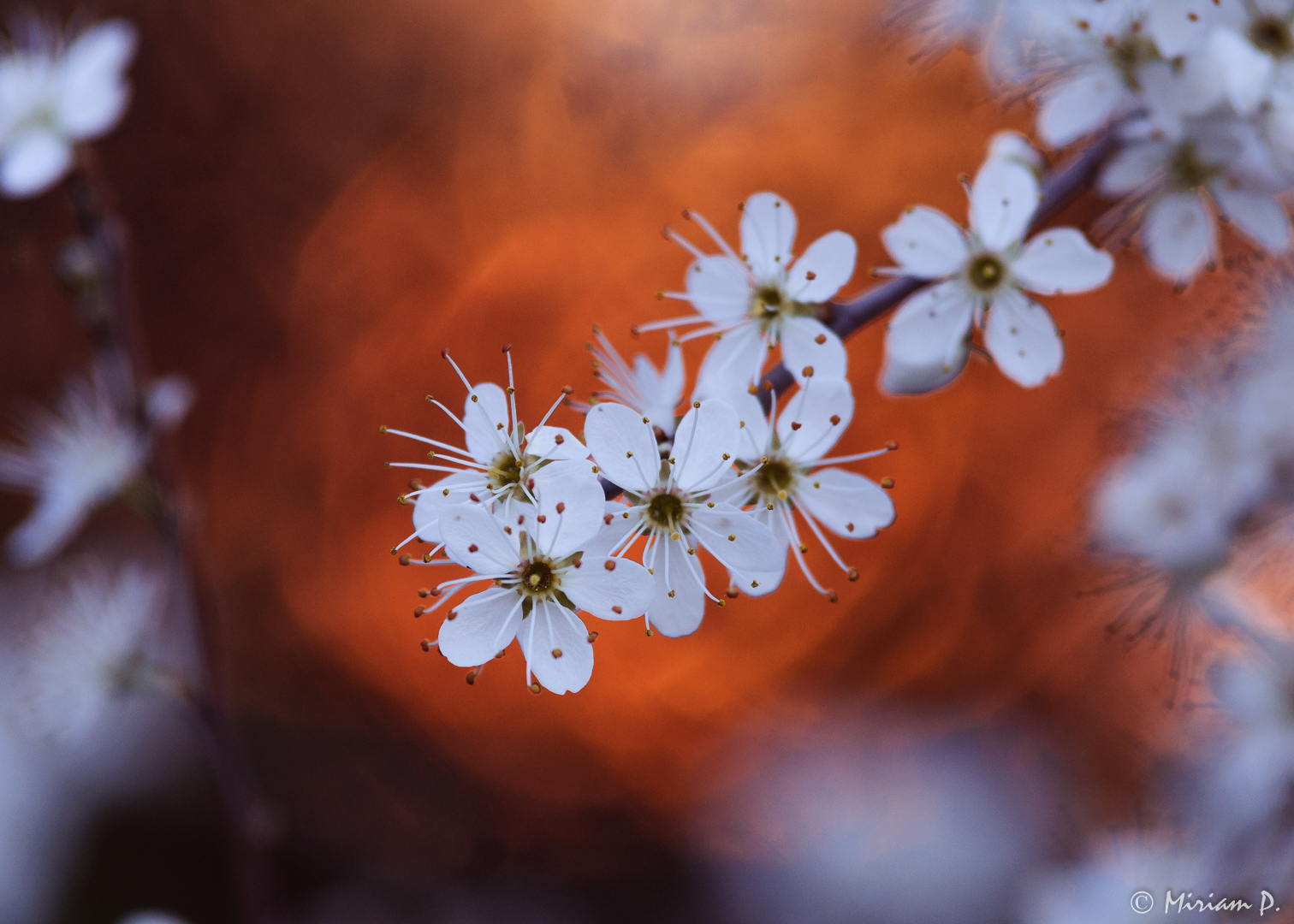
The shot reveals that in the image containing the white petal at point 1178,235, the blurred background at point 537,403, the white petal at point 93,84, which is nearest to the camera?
the white petal at point 1178,235

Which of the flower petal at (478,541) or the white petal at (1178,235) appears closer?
the flower petal at (478,541)

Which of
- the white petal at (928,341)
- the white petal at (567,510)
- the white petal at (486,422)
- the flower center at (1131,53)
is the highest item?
the flower center at (1131,53)

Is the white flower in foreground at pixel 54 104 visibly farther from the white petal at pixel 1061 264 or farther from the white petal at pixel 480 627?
the white petal at pixel 1061 264

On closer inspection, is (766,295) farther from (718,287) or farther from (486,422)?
(486,422)

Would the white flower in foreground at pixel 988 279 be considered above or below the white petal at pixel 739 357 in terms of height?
above

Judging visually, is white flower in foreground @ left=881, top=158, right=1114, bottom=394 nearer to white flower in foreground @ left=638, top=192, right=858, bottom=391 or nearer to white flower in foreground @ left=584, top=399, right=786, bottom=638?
white flower in foreground @ left=638, top=192, right=858, bottom=391

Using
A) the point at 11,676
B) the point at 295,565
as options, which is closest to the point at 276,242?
the point at 295,565

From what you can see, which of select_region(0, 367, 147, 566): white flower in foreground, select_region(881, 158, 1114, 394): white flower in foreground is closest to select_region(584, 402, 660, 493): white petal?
select_region(881, 158, 1114, 394): white flower in foreground

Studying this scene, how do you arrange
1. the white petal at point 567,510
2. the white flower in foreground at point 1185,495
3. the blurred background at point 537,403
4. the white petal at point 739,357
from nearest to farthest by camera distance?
the white petal at point 567,510 < the white petal at point 739,357 < the white flower in foreground at point 1185,495 < the blurred background at point 537,403

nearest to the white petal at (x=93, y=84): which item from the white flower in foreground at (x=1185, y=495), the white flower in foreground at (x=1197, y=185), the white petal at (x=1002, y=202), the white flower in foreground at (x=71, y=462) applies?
the white flower in foreground at (x=71, y=462)
